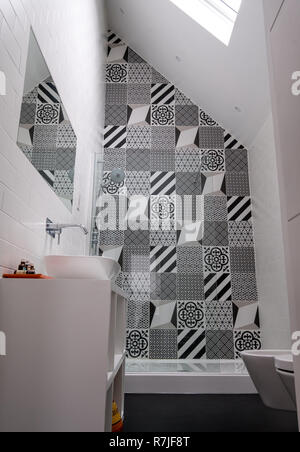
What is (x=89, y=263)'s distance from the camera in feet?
4.83

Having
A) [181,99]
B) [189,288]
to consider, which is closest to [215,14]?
[181,99]

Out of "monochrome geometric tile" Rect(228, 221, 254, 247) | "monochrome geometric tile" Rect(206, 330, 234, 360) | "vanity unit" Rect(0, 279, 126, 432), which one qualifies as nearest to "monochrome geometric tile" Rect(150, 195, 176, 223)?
"monochrome geometric tile" Rect(228, 221, 254, 247)

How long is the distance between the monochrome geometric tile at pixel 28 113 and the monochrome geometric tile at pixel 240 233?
2.88 meters

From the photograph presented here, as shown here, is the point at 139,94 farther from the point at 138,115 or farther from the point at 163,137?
the point at 163,137

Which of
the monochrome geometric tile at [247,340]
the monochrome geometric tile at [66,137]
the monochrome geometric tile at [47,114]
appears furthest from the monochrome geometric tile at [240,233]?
the monochrome geometric tile at [47,114]

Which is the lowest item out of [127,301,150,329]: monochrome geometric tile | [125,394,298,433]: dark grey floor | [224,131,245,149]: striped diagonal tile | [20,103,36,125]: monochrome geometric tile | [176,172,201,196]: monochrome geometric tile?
[125,394,298,433]: dark grey floor

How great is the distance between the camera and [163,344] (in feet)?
11.5

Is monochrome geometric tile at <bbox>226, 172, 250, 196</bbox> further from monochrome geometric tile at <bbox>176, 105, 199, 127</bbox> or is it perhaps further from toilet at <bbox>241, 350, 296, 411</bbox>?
Result: toilet at <bbox>241, 350, 296, 411</bbox>

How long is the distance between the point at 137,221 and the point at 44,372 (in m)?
2.78

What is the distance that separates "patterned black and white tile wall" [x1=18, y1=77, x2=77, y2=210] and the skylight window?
1.84 meters

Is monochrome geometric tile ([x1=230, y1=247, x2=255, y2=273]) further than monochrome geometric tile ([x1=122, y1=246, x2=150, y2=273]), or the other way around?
monochrome geometric tile ([x1=230, y1=247, x2=255, y2=273])

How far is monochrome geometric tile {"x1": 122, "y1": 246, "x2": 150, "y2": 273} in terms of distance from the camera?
382cm

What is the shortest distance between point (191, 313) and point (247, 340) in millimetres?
746

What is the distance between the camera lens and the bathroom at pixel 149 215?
1218mm
